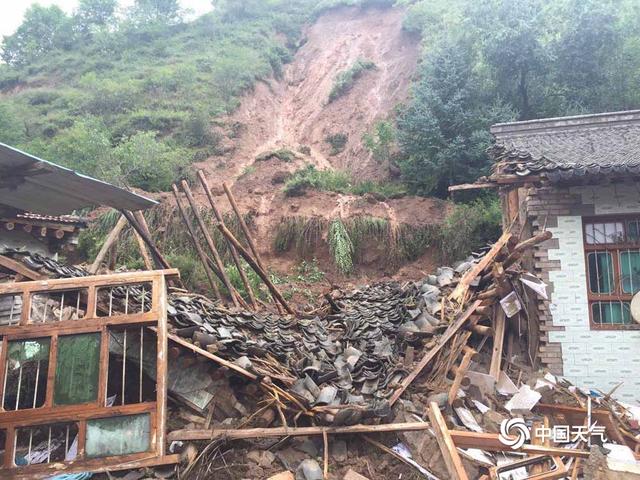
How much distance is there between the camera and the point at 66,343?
5.00 m

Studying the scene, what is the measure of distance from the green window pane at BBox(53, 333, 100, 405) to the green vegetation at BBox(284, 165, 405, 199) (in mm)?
13137

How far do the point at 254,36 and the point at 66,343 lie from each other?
32.5m

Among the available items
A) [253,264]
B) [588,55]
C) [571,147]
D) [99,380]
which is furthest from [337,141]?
[99,380]

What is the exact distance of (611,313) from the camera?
7.77m

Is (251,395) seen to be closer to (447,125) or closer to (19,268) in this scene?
(19,268)

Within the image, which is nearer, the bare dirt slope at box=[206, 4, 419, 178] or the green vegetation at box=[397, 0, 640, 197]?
the green vegetation at box=[397, 0, 640, 197]

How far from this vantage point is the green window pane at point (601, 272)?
7.83 meters

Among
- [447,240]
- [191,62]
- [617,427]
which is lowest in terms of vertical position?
[617,427]

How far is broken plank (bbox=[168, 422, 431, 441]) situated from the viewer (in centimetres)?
500

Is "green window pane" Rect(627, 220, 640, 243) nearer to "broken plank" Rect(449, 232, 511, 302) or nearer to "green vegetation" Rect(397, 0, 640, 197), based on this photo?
"broken plank" Rect(449, 232, 511, 302)

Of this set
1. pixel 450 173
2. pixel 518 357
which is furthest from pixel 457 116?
pixel 518 357

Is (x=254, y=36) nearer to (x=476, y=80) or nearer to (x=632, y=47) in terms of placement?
(x=476, y=80)

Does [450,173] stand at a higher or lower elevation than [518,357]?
higher

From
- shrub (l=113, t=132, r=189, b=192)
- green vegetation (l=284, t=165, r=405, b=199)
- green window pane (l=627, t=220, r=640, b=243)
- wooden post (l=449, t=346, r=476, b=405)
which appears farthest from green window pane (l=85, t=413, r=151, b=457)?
shrub (l=113, t=132, r=189, b=192)
